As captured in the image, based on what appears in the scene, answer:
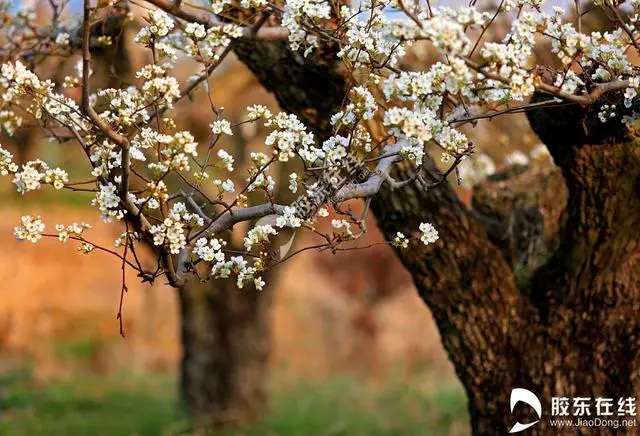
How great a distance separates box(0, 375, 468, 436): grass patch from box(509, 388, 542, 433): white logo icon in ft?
10.6

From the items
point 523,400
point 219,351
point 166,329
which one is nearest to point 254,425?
point 219,351

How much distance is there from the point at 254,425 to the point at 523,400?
181 inches

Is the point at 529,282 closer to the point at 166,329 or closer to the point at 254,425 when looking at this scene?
the point at 254,425

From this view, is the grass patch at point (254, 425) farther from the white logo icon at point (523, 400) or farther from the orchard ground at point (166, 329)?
the white logo icon at point (523, 400)

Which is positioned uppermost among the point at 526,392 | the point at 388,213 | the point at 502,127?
the point at 502,127

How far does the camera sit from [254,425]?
8266 mm

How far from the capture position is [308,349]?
15.6m

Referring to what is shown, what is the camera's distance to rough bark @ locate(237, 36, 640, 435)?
13.1 ft

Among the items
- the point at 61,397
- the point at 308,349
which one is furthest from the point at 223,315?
the point at 308,349

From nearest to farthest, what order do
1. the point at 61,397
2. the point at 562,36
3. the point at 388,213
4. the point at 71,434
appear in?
1. the point at 562,36
2. the point at 388,213
3. the point at 71,434
4. the point at 61,397

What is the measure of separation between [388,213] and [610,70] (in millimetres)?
1553

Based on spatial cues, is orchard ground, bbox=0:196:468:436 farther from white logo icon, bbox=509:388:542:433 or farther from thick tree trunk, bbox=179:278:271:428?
white logo icon, bbox=509:388:542:433

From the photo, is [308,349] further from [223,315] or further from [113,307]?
[223,315]

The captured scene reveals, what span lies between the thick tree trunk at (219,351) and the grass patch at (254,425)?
304 millimetres
